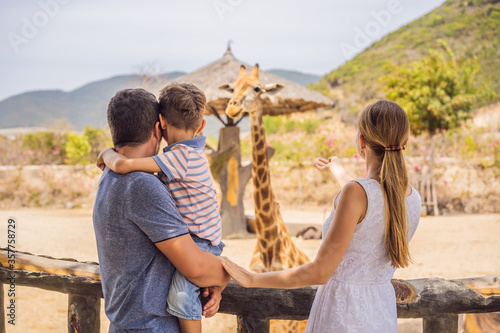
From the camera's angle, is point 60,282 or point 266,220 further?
point 266,220

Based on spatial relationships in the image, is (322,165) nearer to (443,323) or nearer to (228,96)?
(443,323)

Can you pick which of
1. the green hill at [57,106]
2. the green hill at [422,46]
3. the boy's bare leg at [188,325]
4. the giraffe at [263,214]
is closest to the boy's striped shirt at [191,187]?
the boy's bare leg at [188,325]

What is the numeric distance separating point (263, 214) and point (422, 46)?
108 feet

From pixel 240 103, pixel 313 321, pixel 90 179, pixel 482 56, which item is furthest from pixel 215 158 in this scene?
pixel 482 56

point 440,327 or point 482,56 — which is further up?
point 482,56

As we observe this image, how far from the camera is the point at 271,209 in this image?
12.7 feet

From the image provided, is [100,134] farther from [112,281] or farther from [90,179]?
[112,281]

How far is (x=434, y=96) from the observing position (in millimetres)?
11992

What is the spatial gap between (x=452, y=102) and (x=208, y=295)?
11703 millimetres

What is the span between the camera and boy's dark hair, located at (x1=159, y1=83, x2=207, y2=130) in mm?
1473

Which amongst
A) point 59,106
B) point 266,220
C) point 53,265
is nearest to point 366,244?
point 53,265

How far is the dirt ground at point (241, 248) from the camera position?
191 inches

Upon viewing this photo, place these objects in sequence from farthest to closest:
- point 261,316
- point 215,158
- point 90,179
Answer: point 90,179 → point 215,158 → point 261,316

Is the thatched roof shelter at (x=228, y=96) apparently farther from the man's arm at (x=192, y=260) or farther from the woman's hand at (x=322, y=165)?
the man's arm at (x=192, y=260)
